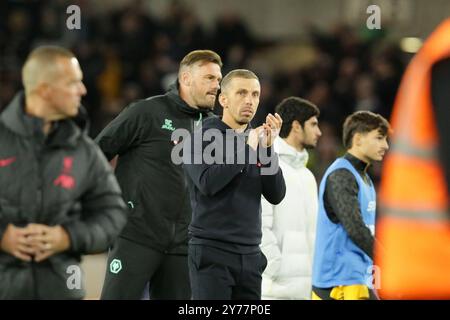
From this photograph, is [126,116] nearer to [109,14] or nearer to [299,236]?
[299,236]

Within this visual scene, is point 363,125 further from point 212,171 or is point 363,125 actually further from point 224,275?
point 224,275

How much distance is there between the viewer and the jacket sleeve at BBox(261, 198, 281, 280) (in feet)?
18.7

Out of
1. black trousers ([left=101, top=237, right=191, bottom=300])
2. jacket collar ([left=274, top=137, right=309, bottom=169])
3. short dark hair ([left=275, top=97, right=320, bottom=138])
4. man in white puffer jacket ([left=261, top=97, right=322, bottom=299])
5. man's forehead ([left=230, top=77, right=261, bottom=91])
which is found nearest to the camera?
man's forehead ([left=230, top=77, right=261, bottom=91])

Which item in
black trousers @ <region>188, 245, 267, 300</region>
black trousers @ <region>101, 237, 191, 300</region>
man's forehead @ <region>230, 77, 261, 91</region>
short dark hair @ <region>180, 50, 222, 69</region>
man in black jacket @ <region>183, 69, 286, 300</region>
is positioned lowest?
black trousers @ <region>101, 237, 191, 300</region>

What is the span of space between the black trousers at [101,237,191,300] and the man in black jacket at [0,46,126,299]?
157 cm

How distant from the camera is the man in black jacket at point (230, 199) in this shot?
16.0 feet

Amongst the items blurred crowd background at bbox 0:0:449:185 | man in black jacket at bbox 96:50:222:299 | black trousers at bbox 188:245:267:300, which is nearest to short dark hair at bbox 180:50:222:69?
man in black jacket at bbox 96:50:222:299

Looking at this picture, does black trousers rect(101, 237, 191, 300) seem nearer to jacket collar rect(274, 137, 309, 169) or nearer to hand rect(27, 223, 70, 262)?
jacket collar rect(274, 137, 309, 169)

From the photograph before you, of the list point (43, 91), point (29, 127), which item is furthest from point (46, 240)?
point (43, 91)

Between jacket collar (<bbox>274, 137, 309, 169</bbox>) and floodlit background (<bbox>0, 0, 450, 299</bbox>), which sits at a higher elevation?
floodlit background (<bbox>0, 0, 450, 299</bbox>)

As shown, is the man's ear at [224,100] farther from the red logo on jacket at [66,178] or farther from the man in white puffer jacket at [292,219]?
the red logo on jacket at [66,178]

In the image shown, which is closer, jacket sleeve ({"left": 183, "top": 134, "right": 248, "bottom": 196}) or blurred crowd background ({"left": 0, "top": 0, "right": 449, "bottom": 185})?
jacket sleeve ({"left": 183, "top": 134, "right": 248, "bottom": 196})

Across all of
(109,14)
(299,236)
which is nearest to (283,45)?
(109,14)

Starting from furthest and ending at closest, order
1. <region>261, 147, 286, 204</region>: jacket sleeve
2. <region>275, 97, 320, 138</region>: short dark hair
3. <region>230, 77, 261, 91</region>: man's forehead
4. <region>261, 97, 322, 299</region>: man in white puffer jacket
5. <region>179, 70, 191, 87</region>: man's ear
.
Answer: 1. <region>275, 97, 320, 138</region>: short dark hair
2. <region>261, 97, 322, 299</region>: man in white puffer jacket
3. <region>179, 70, 191, 87</region>: man's ear
4. <region>230, 77, 261, 91</region>: man's forehead
5. <region>261, 147, 286, 204</region>: jacket sleeve
